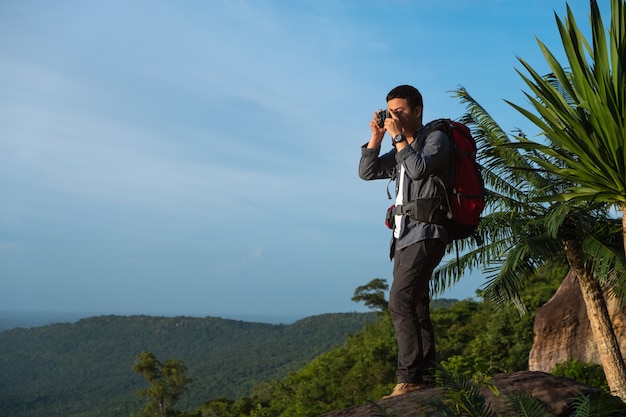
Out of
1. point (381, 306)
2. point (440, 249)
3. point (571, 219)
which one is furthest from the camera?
point (381, 306)

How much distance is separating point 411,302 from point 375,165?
3.29ft

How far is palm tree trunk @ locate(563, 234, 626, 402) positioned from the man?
5.99 meters

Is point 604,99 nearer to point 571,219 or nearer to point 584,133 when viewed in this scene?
point 584,133

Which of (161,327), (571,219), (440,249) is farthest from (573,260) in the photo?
(161,327)

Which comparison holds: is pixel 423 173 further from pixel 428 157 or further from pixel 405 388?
pixel 405 388

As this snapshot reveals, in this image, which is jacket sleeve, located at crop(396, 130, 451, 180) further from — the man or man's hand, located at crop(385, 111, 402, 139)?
man's hand, located at crop(385, 111, 402, 139)

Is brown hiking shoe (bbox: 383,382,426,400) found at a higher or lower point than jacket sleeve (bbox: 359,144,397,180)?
lower

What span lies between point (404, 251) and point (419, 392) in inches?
33.9

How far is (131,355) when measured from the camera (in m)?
125

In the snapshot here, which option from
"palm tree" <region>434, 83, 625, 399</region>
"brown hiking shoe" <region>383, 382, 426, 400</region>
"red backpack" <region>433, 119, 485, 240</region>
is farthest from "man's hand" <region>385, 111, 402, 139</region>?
"palm tree" <region>434, 83, 625, 399</region>

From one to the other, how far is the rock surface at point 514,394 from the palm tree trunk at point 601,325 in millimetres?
5845

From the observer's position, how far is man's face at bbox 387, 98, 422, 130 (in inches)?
171

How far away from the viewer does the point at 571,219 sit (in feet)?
31.1

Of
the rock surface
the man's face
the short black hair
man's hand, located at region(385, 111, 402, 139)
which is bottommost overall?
the rock surface
